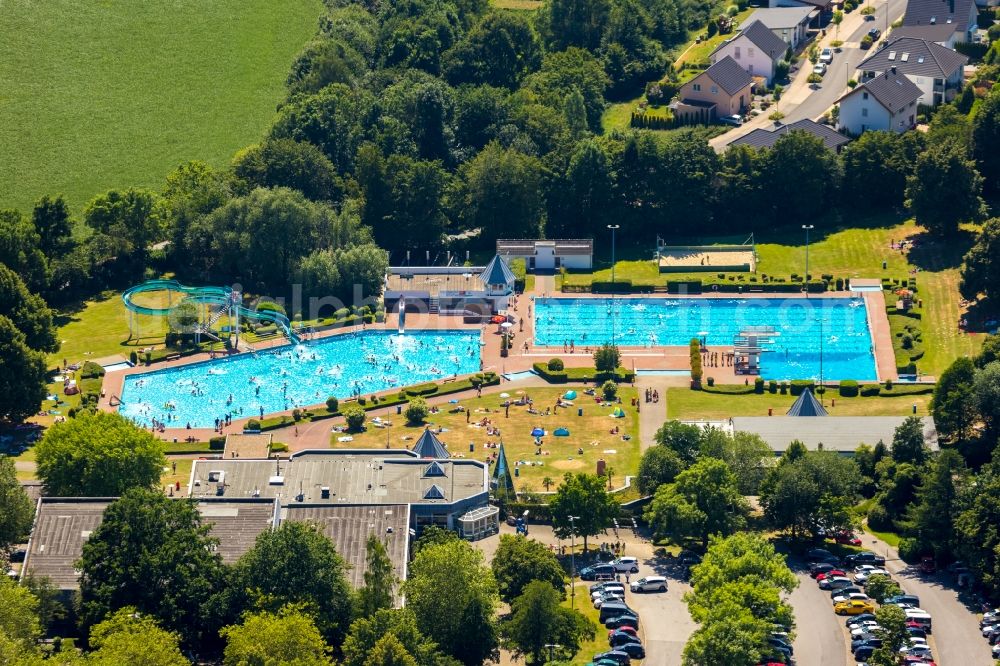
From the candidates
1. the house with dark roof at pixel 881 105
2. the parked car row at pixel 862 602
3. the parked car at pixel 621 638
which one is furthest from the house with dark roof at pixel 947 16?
the parked car at pixel 621 638

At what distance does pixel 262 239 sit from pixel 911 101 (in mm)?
Result: 55189

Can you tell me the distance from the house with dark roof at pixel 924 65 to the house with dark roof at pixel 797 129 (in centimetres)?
918

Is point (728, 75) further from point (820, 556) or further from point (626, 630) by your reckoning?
point (626, 630)

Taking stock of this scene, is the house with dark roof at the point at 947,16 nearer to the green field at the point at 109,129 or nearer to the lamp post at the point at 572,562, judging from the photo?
the green field at the point at 109,129

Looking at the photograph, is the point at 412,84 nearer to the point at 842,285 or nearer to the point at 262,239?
the point at 262,239

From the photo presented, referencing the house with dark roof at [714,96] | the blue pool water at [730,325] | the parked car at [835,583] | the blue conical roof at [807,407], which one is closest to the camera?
the parked car at [835,583]

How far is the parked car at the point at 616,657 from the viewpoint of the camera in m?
111

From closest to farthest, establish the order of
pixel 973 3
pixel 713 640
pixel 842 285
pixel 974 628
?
pixel 713 640 → pixel 974 628 → pixel 842 285 → pixel 973 3

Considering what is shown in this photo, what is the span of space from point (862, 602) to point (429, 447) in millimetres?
30059

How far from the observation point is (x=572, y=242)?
168 m

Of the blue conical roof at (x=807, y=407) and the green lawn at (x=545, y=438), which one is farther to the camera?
the blue conical roof at (x=807, y=407)

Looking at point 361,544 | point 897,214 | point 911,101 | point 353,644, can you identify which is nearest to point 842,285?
point 897,214

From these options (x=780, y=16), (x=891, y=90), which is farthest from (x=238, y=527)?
(x=780, y=16)

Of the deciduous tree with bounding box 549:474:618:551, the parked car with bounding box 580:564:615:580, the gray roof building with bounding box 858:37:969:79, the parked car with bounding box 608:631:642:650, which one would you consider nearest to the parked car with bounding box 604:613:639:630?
the parked car with bounding box 608:631:642:650
